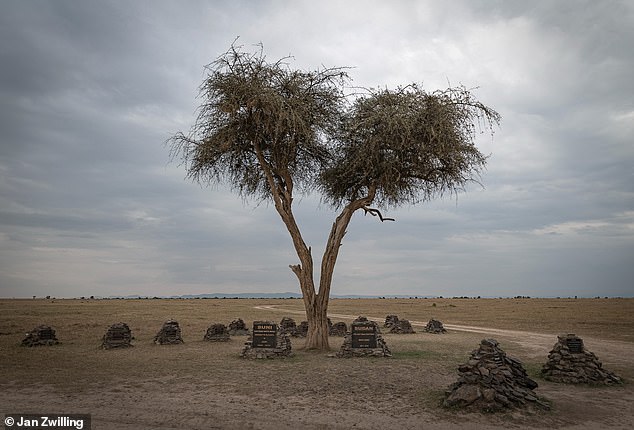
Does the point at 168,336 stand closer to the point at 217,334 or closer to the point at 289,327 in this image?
the point at 217,334

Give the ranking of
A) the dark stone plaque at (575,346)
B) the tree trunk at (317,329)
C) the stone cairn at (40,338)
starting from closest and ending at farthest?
1. the dark stone plaque at (575,346)
2. the tree trunk at (317,329)
3. the stone cairn at (40,338)

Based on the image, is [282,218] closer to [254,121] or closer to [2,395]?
[254,121]

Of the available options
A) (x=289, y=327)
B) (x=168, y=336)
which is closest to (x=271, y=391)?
(x=168, y=336)

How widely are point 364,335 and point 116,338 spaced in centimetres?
1294

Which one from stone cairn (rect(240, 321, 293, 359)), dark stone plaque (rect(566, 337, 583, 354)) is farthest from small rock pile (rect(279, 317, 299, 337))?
dark stone plaque (rect(566, 337, 583, 354))

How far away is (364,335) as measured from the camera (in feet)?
64.1

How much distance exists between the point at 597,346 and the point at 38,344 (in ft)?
99.3

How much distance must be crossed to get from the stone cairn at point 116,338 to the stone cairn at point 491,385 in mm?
17719

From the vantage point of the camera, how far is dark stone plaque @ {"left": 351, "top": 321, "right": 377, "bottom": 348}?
63.7 feet

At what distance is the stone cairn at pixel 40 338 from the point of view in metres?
23.1

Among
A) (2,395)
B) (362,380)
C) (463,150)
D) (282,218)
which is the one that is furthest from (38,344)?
(463,150)

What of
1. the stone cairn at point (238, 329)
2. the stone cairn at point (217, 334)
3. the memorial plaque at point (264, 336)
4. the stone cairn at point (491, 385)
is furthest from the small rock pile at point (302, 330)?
the stone cairn at point (491, 385)

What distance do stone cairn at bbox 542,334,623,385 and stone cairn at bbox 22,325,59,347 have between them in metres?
23.8

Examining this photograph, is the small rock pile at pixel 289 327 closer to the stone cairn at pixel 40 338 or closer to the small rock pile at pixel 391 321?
the small rock pile at pixel 391 321
